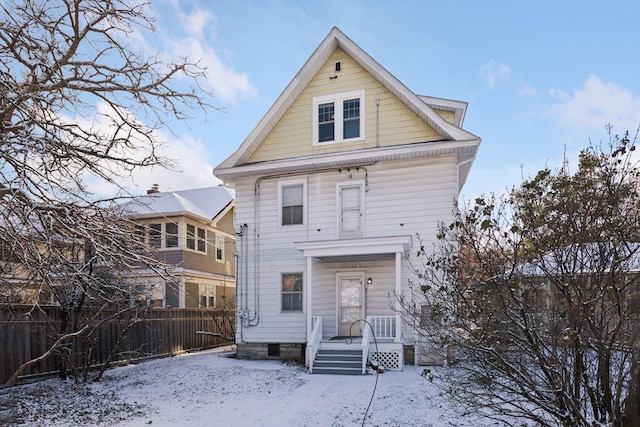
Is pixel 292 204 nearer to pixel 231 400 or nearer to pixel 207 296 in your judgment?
pixel 231 400

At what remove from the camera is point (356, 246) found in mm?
11367

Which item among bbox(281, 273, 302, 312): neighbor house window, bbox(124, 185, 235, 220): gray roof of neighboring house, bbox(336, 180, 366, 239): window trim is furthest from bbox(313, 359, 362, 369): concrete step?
bbox(124, 185, 235, 220): gray roof of neighboring house

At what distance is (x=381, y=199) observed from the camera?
12172 mm

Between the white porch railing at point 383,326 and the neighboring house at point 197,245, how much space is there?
788cm

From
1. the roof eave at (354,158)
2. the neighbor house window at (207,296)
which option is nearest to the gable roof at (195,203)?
the neighbor house window at (207,296)

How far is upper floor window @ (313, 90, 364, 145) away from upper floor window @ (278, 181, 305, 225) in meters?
1.44

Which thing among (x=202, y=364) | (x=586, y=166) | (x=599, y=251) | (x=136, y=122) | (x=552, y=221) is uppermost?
(x=136, y=122)

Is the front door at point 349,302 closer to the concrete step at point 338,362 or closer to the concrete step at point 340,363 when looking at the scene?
the concrete step at point 338,362

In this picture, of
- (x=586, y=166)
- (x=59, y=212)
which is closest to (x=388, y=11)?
(x=586, y=166)

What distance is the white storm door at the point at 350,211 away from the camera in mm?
12414

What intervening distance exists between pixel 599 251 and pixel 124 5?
5.29 metres

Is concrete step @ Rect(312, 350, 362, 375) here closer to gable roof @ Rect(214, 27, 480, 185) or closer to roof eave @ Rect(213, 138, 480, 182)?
roof eave @ Rect(213, 138, 480, 182)

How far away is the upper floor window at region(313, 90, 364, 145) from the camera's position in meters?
12.7

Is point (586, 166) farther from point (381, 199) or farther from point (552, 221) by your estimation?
point (381, 199)
